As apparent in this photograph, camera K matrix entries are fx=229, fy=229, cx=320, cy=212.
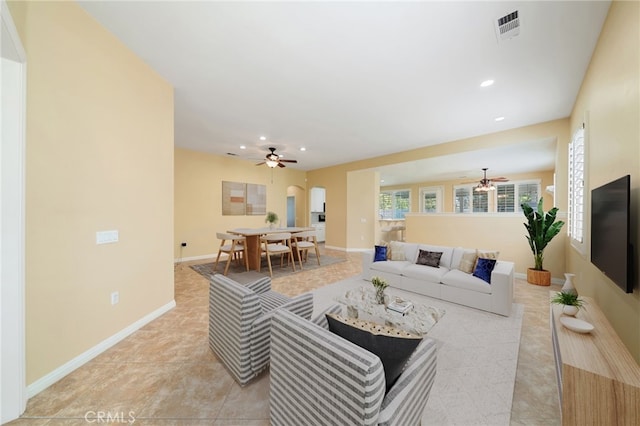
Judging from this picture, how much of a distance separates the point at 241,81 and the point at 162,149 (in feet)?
4.37

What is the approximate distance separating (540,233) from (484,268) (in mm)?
1742

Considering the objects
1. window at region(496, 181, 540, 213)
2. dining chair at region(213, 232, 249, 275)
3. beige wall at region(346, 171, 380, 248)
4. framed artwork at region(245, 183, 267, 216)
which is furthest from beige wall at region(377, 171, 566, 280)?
window at region(496, 181, 540, 213)

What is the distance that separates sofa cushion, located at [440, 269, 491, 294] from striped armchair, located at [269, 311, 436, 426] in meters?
2.28

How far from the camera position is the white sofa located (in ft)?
9.70

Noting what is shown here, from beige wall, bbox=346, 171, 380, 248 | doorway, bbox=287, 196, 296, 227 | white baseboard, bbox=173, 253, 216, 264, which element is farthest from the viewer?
doorway, bbox=287, 196, 296, 227

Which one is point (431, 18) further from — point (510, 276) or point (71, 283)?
point (71, 283)

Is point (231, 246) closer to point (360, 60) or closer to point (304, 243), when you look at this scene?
point (304, 243)

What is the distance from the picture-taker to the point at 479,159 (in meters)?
5.91

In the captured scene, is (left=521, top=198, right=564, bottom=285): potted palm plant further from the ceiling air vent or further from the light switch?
the light switch

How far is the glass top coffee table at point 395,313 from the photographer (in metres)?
2.10

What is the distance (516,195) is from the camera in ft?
28.5

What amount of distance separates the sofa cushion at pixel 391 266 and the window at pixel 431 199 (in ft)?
23.6

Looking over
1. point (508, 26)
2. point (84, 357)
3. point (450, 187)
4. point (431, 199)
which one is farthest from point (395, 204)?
point (84, 357)

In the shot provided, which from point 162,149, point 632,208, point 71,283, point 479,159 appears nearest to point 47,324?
point 71,283
